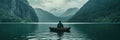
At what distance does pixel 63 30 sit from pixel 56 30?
9.65 ft

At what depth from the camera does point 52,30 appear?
320ft

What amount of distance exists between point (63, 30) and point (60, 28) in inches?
72.8

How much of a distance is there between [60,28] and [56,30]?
2445 mm

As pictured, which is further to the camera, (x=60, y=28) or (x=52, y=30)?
(x=52, y=30)

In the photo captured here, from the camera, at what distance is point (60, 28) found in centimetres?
9181

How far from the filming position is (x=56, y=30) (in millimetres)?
93375

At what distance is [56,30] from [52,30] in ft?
15.4

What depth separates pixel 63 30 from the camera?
305 feet

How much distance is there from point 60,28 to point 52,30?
691cm
